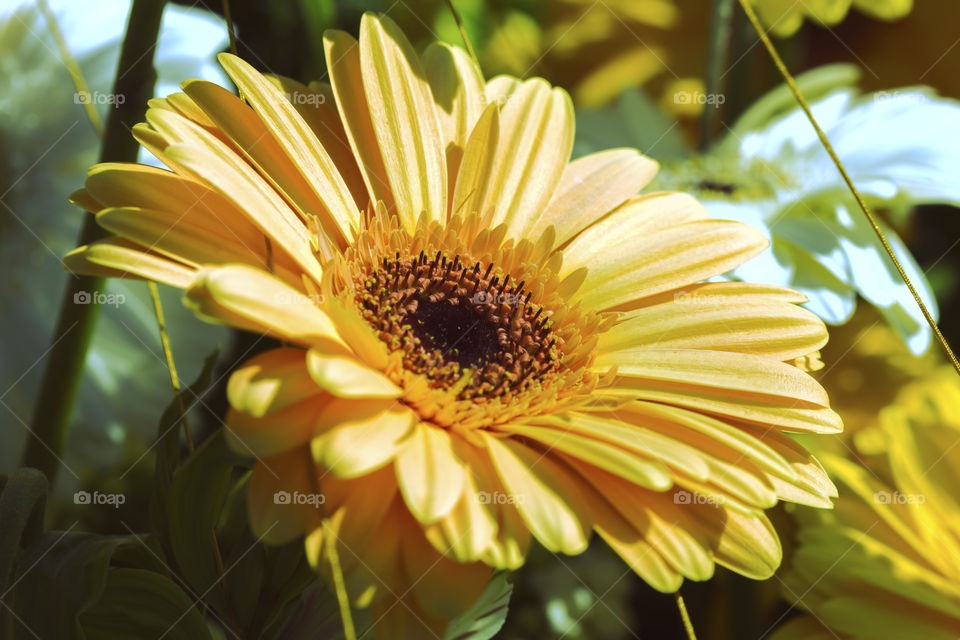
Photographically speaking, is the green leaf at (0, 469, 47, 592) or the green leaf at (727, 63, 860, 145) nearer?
the green leaf at (0, 469, 47, 592)

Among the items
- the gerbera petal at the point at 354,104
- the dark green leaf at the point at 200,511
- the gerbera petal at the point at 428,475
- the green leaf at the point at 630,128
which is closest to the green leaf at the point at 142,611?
the dark green leaf at the point at 200,511

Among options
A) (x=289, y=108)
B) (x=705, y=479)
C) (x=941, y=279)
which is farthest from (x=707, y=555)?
(x=941, y=279)

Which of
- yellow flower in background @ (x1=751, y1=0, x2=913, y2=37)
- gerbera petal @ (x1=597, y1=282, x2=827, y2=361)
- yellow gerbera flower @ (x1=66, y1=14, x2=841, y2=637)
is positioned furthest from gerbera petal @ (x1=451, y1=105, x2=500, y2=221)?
yellow flower in background @ (x1=751, y1=0, x2=913, y2=37)

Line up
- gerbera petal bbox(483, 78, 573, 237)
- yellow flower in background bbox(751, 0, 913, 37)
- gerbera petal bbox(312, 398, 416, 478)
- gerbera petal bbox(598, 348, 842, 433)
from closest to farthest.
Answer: gerbera petal bbox(312, 398, 416, 478)
gerbera petal bbox(598, 348, 842, 433)
gerbera petal bbox(483, 78, 573, 237)
yellow flower in background bbox(751, 0, 913, 37)

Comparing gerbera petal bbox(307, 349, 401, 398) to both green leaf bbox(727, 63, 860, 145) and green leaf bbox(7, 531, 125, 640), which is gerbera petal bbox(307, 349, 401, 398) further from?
green leaf bbox(727, 63, 860, 145)

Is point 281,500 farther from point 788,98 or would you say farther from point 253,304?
point 788,98

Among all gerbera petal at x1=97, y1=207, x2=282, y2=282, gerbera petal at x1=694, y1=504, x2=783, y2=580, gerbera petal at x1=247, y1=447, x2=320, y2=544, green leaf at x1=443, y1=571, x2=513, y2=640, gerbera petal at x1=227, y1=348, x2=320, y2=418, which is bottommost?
gerbera petal at x1=694, y1=504, x2=783, y2=580

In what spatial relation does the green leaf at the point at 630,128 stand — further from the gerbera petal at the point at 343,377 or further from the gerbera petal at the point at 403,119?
the gerbera petal at the point at 343,377

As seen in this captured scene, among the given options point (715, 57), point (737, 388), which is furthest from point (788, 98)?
point (737, 388)

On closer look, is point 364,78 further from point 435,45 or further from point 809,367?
point 809,367
